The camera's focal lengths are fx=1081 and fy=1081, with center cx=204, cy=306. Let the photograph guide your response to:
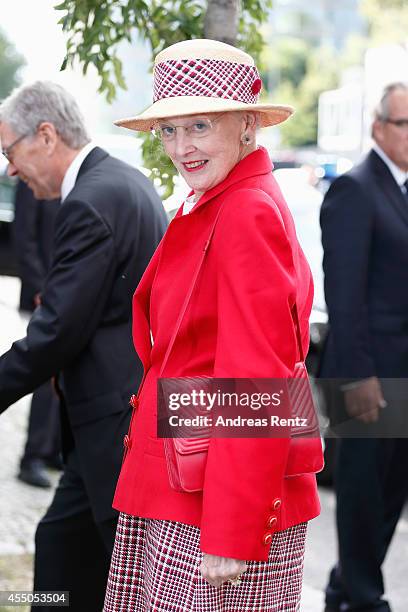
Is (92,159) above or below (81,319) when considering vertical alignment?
above

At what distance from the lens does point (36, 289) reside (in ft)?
21.8

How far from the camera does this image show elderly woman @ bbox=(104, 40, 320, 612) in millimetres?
2266

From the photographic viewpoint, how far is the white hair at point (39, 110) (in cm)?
353

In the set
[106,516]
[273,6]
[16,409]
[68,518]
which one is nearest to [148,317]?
[106,516]

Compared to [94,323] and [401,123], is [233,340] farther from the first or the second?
[401,123]

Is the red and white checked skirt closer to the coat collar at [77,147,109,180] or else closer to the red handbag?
the red handbag

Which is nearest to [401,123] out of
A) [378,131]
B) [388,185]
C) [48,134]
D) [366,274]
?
[378,131]

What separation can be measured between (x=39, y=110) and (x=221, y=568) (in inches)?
71.6

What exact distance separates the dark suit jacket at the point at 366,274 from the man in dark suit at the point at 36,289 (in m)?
2.46

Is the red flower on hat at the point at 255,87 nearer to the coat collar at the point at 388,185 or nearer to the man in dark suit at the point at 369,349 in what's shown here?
the man in dark suit at the point at 369,349

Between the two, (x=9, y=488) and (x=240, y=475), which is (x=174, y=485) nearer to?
(x=240, y=475)

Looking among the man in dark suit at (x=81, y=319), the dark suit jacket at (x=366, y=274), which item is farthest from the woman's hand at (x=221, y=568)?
the dark suit jacket at (x=366, y=274)

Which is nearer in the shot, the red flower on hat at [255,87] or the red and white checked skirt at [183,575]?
the red and white checked skirt at [183,575]

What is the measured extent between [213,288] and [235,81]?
0.49 meters
